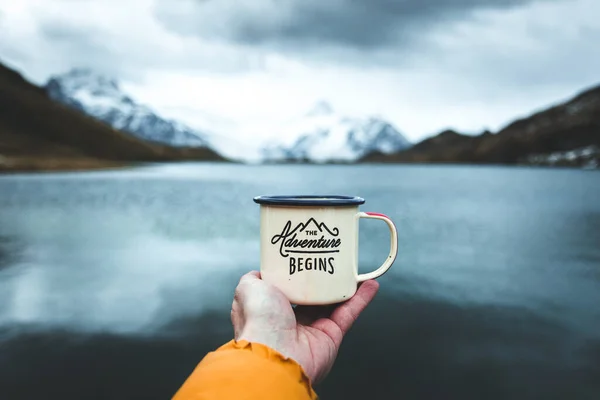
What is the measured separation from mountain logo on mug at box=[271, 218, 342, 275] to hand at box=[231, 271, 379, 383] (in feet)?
0.59

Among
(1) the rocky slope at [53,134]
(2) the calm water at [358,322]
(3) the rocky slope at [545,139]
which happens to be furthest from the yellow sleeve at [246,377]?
(3) the rocky slope at [545,139]

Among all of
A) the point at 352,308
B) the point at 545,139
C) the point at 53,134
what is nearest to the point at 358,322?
the point at 352,308

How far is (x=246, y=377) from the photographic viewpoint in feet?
5.31

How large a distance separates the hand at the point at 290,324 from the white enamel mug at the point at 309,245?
0.10 metres

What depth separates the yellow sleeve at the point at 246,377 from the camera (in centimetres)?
156

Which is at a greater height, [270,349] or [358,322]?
[270,349]

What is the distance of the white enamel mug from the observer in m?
2.25

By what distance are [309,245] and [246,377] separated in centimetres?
79

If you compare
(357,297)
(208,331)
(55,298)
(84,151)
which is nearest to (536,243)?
(208,331)

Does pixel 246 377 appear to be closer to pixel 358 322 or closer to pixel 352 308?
pixel 352 308

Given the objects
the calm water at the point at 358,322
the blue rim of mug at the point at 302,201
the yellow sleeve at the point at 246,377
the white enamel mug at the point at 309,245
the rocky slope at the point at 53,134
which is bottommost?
the calm water at the point at 358,322

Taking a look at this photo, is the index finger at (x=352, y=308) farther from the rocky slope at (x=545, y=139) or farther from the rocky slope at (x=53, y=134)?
the rocky slope at (x=545, y=139)

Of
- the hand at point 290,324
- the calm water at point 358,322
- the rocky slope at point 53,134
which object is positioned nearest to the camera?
the hand at point 290,324

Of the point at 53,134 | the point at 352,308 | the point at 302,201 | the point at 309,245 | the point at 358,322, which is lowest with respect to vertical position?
the point at 358,322
